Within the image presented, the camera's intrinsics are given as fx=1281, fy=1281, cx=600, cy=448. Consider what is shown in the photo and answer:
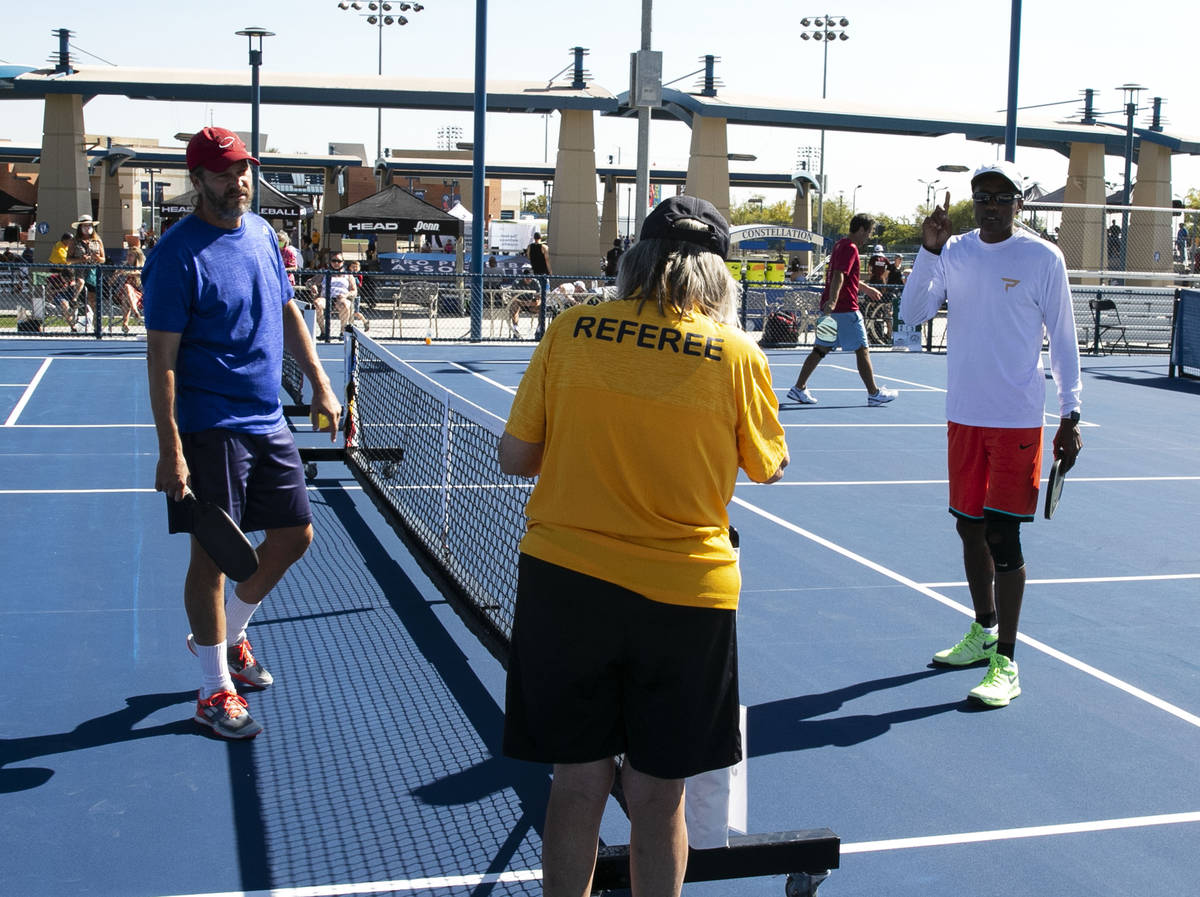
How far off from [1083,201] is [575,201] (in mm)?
13928

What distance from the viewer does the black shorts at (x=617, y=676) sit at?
2713 millimetres

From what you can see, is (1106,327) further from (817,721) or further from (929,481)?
(817,721)

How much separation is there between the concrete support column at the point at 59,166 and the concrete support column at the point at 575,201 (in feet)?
35.6

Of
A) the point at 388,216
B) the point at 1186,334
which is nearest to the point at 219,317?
the point at 1186,334

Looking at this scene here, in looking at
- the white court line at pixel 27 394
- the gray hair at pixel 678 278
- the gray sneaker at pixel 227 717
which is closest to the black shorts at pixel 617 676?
the gray hair at pixel 678 278

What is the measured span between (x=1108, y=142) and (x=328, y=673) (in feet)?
110

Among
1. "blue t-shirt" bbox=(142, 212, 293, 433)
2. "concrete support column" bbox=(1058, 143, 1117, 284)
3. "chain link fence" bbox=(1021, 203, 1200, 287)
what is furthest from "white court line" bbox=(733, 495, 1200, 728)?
"concrete support column" bbox=(1058, 143, 1117, 284)

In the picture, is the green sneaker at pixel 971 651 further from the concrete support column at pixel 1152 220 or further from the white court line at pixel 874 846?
the concrete support column at pixel 1152 220

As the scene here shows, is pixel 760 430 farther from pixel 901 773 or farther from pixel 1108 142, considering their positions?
pixel 1108 142

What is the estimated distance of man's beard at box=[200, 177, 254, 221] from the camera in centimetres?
420

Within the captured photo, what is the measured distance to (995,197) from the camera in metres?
4.99

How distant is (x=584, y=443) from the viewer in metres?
2.73

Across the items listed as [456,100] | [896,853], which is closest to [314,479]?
[896,853]

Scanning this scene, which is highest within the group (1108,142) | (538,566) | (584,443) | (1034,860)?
(1108,142)
